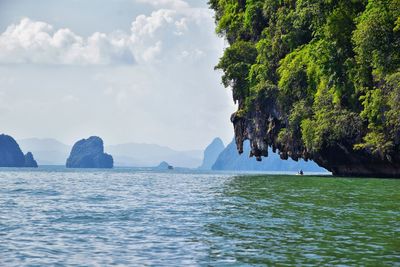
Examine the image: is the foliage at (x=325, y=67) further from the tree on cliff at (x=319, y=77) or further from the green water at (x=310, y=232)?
the green water at (x=310, y=232)

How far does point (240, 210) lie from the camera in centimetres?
2194

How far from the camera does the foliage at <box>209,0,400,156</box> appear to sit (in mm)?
41094

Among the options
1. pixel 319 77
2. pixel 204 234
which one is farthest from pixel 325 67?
pixel 204 234

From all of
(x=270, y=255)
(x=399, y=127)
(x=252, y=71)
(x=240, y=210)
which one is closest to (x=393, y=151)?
(x=399, y=127)

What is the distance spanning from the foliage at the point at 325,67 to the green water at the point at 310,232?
19.2m

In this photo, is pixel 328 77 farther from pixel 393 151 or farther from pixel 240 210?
pixel 240 210

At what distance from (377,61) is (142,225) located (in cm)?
2915

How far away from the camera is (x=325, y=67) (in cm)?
4738

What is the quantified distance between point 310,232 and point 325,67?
1326 inches

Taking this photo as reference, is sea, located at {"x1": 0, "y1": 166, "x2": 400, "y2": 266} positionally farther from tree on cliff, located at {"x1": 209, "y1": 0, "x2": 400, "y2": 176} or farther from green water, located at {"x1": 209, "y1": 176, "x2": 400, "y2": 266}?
tree on cliff, located at {"x1": 209, "y1": 0, "x2": 400, "y2": 176}

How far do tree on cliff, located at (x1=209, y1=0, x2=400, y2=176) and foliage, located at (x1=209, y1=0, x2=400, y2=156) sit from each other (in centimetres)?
8

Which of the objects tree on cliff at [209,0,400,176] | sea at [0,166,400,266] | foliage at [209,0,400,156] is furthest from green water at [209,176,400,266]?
tree on cliff at [209,0,400,176]

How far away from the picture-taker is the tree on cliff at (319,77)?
41844mm

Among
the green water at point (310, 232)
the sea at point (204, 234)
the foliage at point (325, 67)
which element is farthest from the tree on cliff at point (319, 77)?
the sea at point (204, 234)
